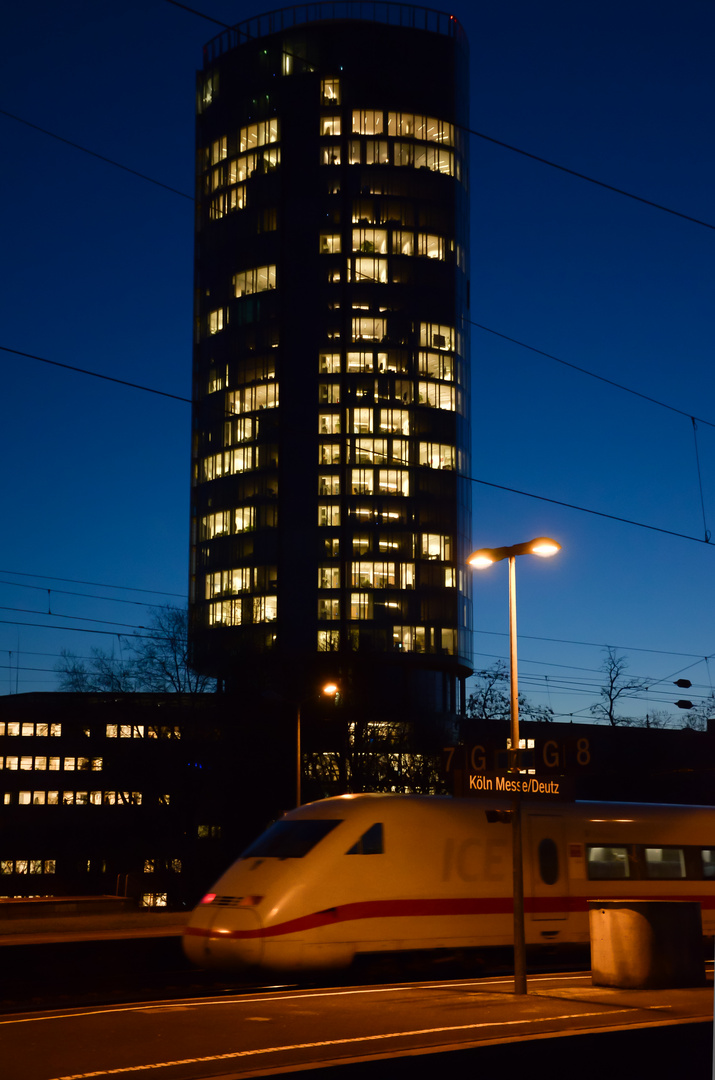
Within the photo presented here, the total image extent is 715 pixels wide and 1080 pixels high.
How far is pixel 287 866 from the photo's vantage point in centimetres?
1914

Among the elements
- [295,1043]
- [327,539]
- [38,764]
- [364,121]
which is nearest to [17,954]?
[295,1043]

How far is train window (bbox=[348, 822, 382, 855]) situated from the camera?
19.8 meters

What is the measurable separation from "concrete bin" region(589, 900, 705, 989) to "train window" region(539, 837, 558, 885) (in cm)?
672

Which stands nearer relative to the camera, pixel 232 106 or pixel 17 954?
pixel 17 954

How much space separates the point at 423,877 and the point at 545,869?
3199mm

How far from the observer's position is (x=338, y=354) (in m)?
115

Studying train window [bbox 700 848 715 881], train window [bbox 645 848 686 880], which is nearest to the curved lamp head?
train window [bbox 645 848 686 880]

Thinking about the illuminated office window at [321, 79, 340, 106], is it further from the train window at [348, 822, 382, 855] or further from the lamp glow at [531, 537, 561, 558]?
the lamp glow at [531, 537, 561, 558]

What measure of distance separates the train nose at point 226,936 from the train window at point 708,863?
1100 centimetres

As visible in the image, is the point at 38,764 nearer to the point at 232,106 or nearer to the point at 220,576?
the point at 220,576

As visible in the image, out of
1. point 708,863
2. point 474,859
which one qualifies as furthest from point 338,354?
point 474,859

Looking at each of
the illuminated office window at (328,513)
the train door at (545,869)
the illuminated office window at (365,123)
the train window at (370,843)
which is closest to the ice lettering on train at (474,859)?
the train door at (545,869)

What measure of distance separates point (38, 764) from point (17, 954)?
9919cm

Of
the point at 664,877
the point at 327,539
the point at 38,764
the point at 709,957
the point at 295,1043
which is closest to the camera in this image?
the point at 295,1043
